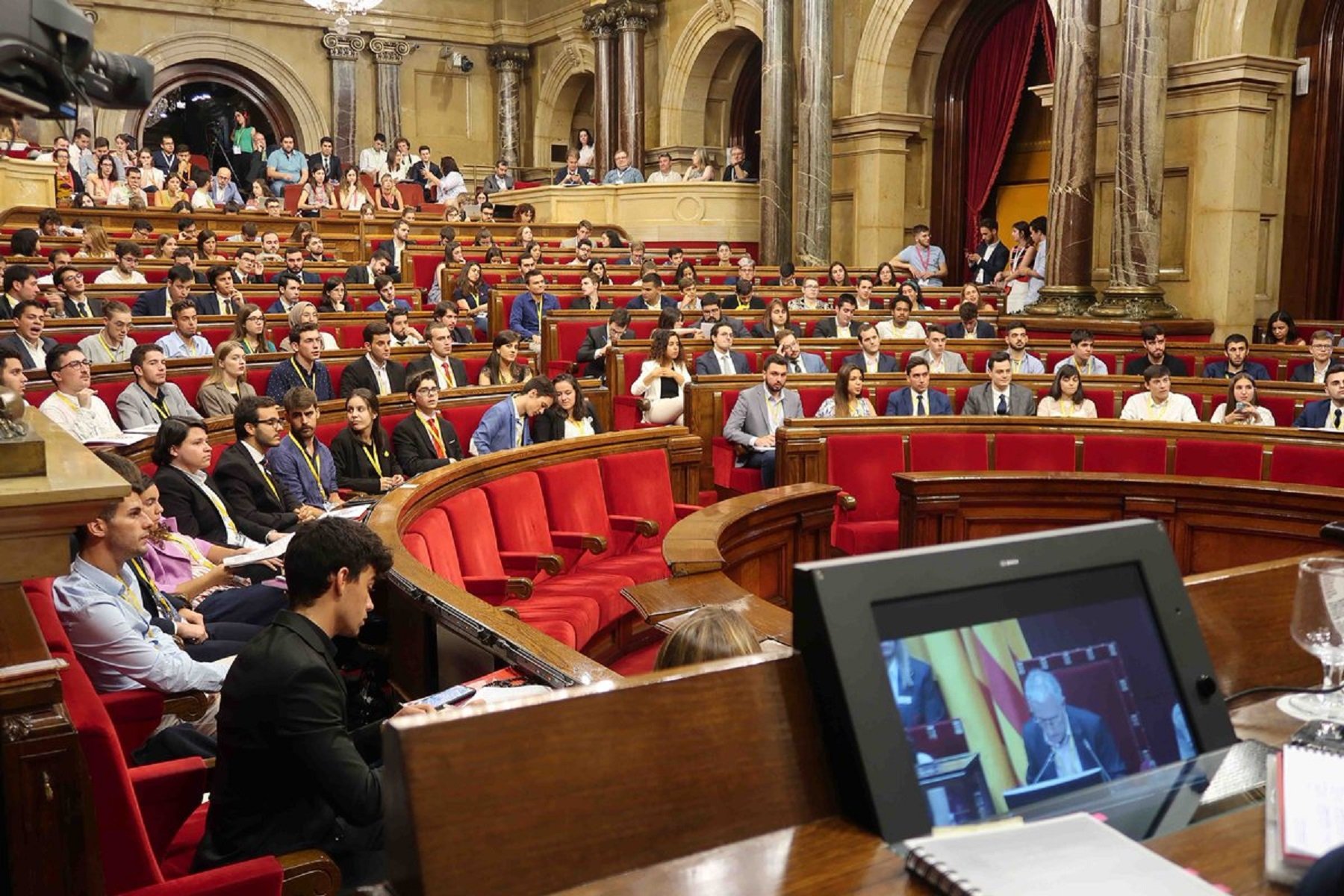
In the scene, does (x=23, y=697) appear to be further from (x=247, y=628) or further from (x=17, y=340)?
(x=17, y=340)

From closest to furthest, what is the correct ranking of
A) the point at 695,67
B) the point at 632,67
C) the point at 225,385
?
the point at 225,385
the point at 695,67
the point at 632,67

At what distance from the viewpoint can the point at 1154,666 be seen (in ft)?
4.15

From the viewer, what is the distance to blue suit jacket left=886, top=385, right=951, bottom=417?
6.72 meters

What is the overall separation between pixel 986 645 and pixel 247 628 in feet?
→ 10.3

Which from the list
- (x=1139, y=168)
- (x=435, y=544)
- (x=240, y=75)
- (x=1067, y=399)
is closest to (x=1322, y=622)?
(x=435, y=544)

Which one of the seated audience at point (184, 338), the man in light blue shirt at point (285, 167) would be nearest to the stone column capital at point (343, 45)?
the man in light blue shirt at point (285, 167)

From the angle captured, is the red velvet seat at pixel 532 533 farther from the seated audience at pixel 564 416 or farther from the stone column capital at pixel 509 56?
the stone column capital at pixel 509 56

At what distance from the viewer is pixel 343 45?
19719 mm

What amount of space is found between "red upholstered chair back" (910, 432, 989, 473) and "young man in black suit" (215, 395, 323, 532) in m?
2.79

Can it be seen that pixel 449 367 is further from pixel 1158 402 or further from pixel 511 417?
pixel 1158 402

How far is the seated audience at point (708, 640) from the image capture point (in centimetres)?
157

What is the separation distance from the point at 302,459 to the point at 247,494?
370 mm

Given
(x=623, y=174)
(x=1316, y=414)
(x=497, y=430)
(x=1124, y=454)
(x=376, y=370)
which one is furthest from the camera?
(x=623, y=174)

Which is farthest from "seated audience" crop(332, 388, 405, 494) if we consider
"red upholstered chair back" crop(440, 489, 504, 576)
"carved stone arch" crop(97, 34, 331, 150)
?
"carved stone arch" crop(97, 34, 331, 150)
